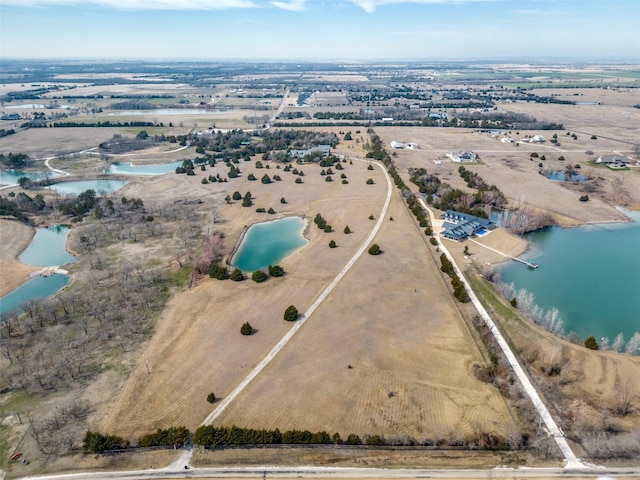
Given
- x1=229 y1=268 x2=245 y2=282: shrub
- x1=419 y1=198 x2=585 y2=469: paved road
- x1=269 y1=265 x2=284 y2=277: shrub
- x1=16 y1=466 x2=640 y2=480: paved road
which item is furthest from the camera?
x1=269 y1=265 x2=284 y2=277: shrub

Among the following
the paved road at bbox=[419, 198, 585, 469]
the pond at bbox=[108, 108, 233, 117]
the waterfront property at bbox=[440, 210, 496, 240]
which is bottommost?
the paved road at bbox=[419, 198, 585, 469]

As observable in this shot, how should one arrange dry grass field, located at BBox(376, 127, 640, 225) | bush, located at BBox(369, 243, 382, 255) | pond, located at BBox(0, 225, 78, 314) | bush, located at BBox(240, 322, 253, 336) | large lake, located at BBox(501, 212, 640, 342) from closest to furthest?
bush, located at BBox(240, 322, 253, 336) < large lake, located at BBox(501, 212, 640, 342) < pond, located at BBox(0, 225, 78, 314) < bush, located at BBox(369, 243, 382, 255) < dry grass field, located at BBox(376, 127, 640, 225)

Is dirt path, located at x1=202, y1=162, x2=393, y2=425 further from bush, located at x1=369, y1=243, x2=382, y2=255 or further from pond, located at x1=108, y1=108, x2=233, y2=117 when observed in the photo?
pond, located at x1=108, y1=108, x2=233, y2=117

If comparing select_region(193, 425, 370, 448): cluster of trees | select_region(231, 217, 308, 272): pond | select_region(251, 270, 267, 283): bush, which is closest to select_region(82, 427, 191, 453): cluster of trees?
select_region(193, 425, 370, 448): cluster of trees

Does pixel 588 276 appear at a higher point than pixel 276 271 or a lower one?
lower

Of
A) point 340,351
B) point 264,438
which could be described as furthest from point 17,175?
point 264,438

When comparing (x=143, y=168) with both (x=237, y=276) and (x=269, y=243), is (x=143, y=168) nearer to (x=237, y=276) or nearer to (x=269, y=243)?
(x=269, y=243)

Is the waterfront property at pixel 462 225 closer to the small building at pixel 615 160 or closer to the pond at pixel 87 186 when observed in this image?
the small building at pixel 615 160
